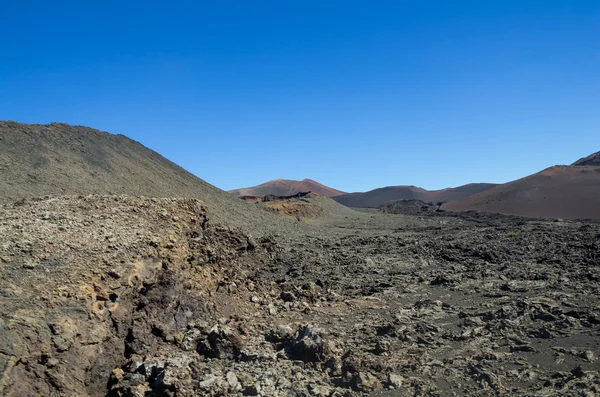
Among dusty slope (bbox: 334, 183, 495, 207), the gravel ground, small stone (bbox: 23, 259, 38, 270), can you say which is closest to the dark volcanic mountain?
dusty slope (bbox: 334, 183, 495, 207)

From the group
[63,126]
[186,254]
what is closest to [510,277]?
[186,254]

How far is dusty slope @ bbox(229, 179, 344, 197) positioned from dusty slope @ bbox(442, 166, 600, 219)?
44.3 metres

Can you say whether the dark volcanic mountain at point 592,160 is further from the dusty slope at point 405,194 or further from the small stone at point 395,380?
the small stone at point 395,380

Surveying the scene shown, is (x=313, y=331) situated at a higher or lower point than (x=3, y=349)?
lower

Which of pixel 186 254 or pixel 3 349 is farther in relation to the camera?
pixel 186 254

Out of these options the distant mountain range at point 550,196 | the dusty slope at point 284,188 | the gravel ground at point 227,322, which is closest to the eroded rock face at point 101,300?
the gravel ground at point 227,322

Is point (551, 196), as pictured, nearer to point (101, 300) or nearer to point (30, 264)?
point (101, 300)

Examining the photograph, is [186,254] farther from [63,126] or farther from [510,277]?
[63,126]

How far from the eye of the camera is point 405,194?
3159 inches

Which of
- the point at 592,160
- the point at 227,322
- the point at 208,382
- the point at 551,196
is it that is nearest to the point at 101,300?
the point at 208,382

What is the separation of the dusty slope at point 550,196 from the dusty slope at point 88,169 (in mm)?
23265

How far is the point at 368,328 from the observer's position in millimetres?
6387

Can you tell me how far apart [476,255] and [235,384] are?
387 inches

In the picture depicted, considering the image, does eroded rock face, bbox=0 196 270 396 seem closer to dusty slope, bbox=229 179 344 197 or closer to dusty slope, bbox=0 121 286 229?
dusty slope, bbox=0 121 286 229
